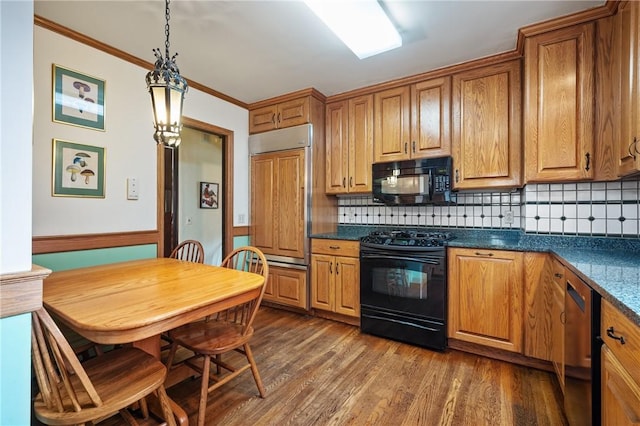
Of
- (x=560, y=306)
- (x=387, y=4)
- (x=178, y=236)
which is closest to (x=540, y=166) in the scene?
(x=560, y=306)

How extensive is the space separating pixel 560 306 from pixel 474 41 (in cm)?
190

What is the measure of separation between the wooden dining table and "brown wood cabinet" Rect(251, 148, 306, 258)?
1.29m

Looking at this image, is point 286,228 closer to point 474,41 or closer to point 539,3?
point 474,41

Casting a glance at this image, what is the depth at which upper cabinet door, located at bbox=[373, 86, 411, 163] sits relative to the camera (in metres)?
2.79

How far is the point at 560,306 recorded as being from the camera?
5.51 feet

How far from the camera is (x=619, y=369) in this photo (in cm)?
89

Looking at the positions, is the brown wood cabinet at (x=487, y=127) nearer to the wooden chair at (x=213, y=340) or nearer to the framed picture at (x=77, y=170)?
the wooden chair at (x=213, y=340)

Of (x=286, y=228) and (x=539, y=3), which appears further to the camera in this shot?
(x=286, y=228)

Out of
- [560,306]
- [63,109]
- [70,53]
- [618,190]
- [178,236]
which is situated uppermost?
[70,53]

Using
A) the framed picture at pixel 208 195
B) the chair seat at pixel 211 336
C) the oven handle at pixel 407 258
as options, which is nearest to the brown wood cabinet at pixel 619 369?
the oven handle at pixel 407 258

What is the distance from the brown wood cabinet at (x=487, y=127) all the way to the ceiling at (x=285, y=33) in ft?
0.66

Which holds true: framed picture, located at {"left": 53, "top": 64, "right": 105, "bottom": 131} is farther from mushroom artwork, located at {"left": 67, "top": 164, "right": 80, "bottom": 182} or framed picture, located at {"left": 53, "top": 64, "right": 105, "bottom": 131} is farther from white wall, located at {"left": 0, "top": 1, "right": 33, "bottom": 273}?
white wall, located at {"left": 0, "top": 1, "right": 33, "bottom": 273}

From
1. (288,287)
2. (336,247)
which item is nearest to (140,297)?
(336,247)

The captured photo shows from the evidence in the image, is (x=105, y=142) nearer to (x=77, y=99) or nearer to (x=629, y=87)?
(x=77, y=99)
